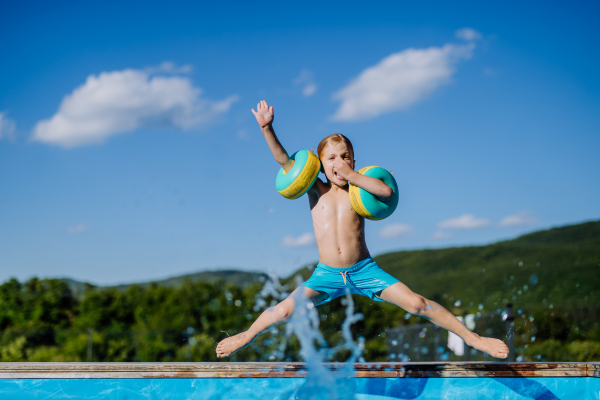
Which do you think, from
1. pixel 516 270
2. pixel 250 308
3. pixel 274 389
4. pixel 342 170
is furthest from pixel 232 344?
pixel 516 270

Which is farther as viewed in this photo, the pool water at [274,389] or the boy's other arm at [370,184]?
the pool water at [274,389]

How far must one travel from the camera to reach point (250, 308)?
92.3 feet

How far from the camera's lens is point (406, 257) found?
45500 mm

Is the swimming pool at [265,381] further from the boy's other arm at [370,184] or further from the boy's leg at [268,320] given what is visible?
the boy's other arm at [370,184]

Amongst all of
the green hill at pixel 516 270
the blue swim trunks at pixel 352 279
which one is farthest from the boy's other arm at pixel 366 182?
the green hill at pixel 516 270

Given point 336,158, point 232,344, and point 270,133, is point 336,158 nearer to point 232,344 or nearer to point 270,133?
point 270,133

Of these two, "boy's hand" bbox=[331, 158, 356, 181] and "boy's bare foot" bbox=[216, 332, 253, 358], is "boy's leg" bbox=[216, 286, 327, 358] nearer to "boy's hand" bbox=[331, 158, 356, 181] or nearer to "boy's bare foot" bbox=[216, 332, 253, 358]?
"boy's bare foot" bbox=[216, 332, 253, 358]

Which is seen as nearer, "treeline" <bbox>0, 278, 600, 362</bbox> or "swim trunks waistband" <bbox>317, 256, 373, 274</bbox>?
"swim trunks waistband" <bbox>317, 256, 373, 274</bbox>

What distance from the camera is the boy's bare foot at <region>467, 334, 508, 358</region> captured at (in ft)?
12.4

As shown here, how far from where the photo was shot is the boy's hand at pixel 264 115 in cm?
418

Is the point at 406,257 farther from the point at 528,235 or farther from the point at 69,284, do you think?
the point at 69,284

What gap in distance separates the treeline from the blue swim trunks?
533 inches

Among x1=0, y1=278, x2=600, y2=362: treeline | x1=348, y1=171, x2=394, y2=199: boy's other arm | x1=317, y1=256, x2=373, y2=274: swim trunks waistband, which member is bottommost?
x1=0, y1=278, x2=600, y2=362: treeline

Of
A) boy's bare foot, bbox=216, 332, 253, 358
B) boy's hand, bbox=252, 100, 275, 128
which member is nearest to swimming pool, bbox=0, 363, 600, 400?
boy's bare foot, bbox=216, 332, 253, 358
